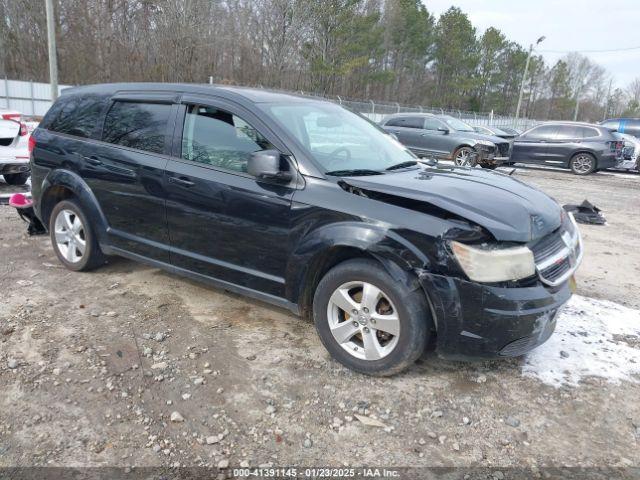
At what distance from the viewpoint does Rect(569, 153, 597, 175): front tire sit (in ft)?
48.3

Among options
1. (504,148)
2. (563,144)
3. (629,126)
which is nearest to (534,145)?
(563,144)

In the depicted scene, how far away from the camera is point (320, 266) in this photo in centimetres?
330

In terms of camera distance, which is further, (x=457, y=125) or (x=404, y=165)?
(x=457, y=125)

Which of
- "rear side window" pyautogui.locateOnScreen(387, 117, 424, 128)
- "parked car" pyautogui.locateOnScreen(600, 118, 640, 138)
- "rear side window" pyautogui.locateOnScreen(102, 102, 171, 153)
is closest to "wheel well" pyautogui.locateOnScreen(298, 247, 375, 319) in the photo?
"rear side window" pyautogui.locateOnScreen(102, 102, 171, 153)

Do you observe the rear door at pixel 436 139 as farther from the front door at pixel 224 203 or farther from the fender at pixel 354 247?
the fender at pixel 354 247

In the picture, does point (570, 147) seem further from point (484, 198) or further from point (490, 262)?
point (490, 262)

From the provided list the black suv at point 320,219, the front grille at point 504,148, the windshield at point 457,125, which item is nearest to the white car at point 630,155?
the front grille at point 504,148

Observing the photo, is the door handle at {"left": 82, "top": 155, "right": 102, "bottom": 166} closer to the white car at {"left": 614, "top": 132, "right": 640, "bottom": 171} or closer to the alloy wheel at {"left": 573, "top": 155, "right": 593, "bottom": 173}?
the alloy wheel at {"left": 573, "top": 155, "right": 593, "bottom": 173}

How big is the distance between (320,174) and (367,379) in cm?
138

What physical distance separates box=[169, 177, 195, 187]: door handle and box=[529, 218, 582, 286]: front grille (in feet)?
7.93

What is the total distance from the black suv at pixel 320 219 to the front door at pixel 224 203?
11 mm

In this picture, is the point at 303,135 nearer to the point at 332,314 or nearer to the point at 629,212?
the point at 332,314

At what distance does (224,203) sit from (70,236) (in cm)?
212

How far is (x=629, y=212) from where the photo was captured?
9.27m
